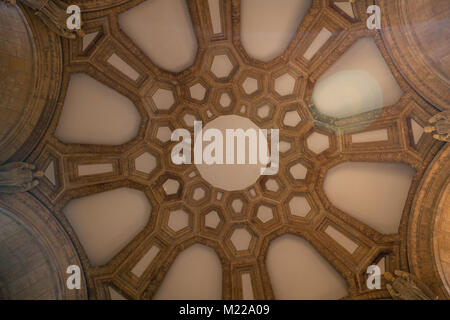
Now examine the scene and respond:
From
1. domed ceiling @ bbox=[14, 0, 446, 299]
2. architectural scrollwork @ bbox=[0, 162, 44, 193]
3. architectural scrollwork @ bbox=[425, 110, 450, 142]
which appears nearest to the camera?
architectural scrollwork @ bbox=[425, 110, 450, 142]

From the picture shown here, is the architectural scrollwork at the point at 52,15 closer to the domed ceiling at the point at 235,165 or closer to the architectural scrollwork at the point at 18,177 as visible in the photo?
the domed ceiling at the point at 235,165

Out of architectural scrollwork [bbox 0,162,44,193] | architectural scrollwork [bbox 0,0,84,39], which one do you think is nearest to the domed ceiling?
architectural scrollwork [bbox 0,162,44,193]

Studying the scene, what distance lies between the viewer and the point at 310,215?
39.0 ft

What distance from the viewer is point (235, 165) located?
490 inches

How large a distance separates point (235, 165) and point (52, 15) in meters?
7.72

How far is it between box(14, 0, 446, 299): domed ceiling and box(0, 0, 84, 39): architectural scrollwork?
0.59 m

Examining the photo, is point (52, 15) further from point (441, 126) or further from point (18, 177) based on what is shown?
point (441, 126)

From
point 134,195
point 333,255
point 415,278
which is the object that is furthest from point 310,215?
point 134,195

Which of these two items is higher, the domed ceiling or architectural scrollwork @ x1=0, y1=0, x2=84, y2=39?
architectural scrollwork @ x1=0, y1=0, x2=84, y2=39

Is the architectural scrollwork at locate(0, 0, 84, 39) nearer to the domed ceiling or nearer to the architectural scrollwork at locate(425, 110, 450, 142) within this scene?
the domed ceiling

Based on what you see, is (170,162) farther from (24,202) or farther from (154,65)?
(24,202)

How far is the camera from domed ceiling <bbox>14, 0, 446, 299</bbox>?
956 centimetres

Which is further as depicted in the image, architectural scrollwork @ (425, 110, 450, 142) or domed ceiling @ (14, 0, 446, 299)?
domed ceiling @ (14, 0, 446, 299)

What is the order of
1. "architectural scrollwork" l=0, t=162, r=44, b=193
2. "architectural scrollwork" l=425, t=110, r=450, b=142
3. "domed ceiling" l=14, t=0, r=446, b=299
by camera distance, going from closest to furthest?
"architectural scrollwork" l=425, t=110, r=450, b=142 < "architectural scrollwork" l=0, t=162, r=44, b=193 < "domed ceiling" l=14, t=0, r=446, b=299
